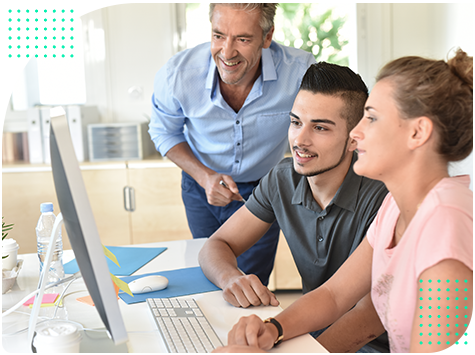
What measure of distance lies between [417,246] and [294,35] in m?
3.02

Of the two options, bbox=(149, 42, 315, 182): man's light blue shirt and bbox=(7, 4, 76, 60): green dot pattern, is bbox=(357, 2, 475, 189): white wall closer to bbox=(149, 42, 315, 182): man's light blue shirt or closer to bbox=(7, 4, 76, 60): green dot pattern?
bbox=(149, 42, 315, 182): man's light blue shirt

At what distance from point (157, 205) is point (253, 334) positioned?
2211 mm

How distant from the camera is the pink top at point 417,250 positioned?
77cm

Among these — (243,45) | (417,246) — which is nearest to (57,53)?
(243,45)

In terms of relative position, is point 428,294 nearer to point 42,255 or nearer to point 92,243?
point 92,243

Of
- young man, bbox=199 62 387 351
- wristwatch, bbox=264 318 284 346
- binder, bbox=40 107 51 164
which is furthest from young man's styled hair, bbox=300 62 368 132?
binder, bbox=40 107 51 164

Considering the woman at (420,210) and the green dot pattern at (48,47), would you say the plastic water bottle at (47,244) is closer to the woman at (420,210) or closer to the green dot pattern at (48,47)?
the woman at (420,210)

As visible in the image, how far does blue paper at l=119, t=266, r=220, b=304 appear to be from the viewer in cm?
116

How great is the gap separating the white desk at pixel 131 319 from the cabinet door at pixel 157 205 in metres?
1.63

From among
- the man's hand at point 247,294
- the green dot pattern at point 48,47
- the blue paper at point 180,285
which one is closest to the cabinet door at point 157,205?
the green dot pattern at point 48,47

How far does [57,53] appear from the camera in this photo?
333 centimetres

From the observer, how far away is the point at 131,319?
103cm

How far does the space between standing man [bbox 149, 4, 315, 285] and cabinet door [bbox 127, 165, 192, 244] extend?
864 millimetres

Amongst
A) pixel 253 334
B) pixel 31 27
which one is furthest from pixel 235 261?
pixel 31 27
